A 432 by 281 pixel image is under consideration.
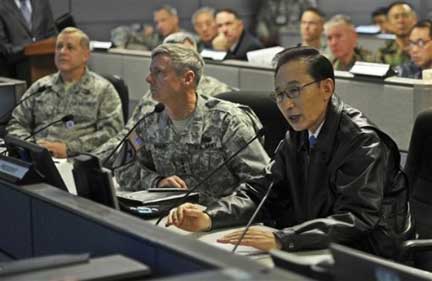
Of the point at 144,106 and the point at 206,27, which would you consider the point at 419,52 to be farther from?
the point at 206,27

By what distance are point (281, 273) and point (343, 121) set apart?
56.1 inches

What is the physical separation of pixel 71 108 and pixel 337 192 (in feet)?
7.79

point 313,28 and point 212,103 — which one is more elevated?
point 212,103

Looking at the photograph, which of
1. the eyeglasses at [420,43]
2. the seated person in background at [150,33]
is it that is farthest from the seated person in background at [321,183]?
the seated person in background at [150,33]

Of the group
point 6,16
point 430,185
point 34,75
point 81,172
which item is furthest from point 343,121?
point 6,16

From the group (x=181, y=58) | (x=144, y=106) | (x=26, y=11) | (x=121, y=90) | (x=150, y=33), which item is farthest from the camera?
(x=150, y=33)

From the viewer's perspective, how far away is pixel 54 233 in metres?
2.18

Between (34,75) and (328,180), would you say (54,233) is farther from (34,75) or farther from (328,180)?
(34,75)

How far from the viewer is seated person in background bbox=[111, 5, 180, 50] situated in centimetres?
922

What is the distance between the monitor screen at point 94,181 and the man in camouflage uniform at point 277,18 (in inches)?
335

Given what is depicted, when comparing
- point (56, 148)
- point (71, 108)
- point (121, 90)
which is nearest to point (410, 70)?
point (121, 90)

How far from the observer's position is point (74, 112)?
475 centimetres

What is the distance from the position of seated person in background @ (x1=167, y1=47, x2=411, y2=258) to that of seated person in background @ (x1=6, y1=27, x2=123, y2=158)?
6.47 feet

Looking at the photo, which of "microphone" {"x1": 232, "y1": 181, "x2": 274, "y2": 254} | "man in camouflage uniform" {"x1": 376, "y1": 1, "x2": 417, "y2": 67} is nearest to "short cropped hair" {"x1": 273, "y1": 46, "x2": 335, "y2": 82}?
"microphone" {"x1": 232, "y1": 181, "x2": 274, "y2": 254}
